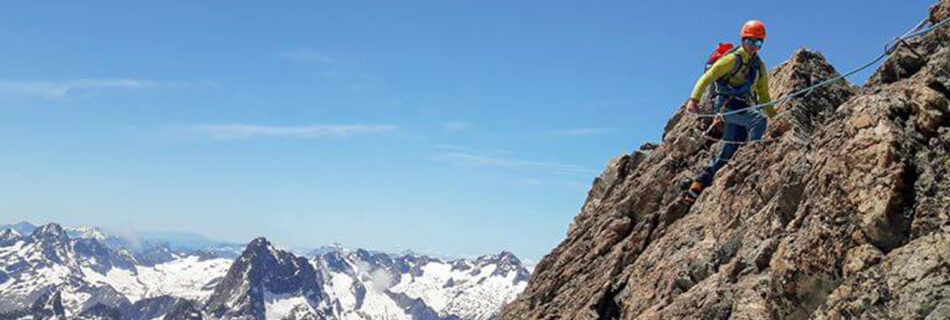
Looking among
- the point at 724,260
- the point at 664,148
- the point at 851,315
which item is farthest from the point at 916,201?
the point at 664,148

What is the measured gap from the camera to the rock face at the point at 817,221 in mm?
11039

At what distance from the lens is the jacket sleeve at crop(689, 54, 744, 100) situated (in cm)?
1961

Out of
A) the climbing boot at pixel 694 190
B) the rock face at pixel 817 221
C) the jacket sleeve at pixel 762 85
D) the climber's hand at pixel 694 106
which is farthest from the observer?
the climbing boot at pixel 694 190

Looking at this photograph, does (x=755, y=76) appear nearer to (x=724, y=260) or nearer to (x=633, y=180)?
(x=724, y=260)

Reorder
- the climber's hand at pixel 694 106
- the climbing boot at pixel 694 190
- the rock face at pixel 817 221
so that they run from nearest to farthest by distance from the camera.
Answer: the rock face at pixel 817 221 < the climber's hand at pixel 694 106 < the climbing boot at pixel 694 190

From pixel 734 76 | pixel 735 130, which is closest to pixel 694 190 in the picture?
pixel 735 130

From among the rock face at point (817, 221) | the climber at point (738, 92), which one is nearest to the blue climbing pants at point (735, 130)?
the climber at point (738, 92)

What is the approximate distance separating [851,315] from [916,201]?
6.22 feet

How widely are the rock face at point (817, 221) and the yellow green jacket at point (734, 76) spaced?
0.88 metres

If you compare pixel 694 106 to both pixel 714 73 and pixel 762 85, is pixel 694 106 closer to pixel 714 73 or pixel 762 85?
pixel 714 73

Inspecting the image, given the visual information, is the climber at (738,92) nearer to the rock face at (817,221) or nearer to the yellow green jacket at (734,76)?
the yellow green jacket at (734,76)

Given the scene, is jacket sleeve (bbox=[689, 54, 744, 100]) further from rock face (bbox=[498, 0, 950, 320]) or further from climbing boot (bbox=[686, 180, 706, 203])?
climbing boot (bbox=[686, 180, 706, 203])

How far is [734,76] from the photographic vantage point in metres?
20.7

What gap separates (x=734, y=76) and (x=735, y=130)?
200cm
